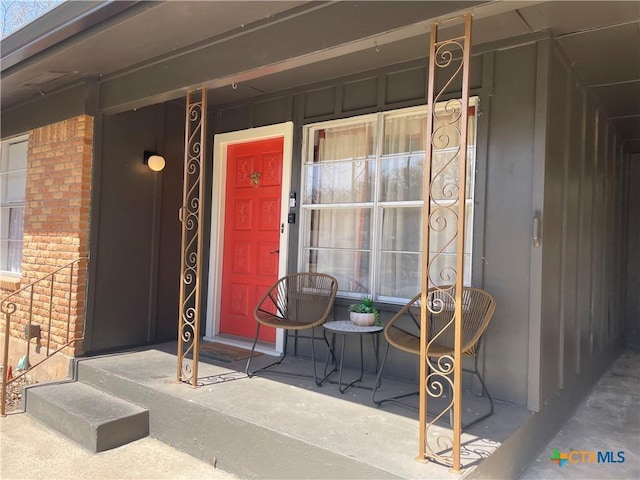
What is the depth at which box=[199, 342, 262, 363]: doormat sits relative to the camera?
3.90 m

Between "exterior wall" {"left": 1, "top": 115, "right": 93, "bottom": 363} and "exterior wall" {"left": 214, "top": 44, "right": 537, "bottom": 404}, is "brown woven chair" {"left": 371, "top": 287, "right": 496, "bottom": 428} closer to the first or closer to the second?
"exterior wall" {"left": 214, "top": 44, "right": 537, "bottom": 404}

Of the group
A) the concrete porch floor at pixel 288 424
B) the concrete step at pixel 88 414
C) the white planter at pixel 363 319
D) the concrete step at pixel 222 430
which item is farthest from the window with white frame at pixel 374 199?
the concrete step at pixel 88 414

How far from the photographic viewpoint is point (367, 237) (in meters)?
3.68

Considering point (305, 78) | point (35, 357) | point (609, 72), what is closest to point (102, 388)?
point (35, 357)

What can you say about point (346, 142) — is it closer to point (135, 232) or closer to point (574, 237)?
point (574, 237)

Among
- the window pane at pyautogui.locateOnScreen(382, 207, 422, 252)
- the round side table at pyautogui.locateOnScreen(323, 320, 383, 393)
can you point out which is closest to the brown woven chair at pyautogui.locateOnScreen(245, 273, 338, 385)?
the round side table at pyautogui.locateOnScreen(323, 320, 383, 393)

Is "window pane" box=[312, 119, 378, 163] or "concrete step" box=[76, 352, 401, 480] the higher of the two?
"window pane" box=[312, 119, 378, 163]

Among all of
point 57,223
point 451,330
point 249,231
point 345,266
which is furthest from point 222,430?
point 57,223

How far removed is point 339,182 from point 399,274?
91cm

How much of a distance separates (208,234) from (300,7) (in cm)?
259

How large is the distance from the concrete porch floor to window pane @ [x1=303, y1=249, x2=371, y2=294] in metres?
0.66

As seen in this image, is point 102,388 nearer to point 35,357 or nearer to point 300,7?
point 35,357

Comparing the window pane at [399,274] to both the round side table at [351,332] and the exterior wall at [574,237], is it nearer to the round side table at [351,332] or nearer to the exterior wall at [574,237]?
the round side table at [351,332]

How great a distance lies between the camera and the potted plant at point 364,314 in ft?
10.6
